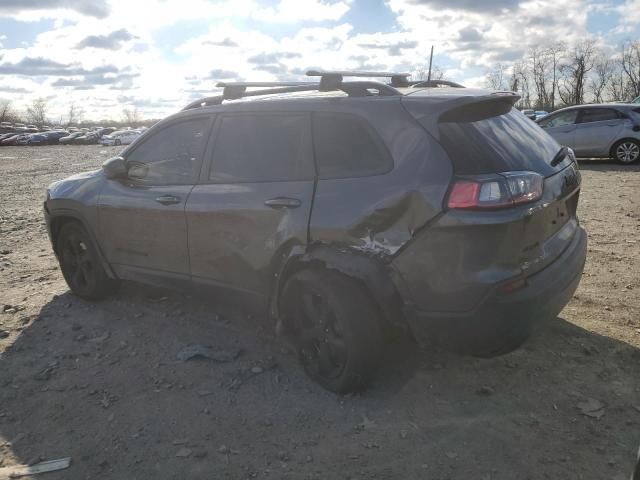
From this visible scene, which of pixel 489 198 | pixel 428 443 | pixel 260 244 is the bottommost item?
pixel 428 443

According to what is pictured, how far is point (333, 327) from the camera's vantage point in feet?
10.9

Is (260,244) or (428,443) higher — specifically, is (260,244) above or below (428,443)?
above

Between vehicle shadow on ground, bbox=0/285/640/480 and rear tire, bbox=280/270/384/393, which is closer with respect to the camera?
vehicle shadow on ground, bbox=0/285/640/480

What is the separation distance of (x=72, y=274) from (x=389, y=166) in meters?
3.38

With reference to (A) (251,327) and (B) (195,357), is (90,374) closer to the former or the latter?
(B) (195,357)

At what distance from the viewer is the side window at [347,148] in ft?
10.2

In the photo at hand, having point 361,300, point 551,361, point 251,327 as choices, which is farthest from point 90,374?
point 551,361

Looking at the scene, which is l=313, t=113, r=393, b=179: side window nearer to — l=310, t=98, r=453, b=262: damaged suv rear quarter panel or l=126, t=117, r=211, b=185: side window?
l=310, t=98, r=453, b=262: damaged suv rear quarter panel

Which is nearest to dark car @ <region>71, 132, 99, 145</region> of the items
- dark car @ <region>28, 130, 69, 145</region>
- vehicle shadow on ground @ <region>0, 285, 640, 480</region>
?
dark car @ <region>28, 130, 69, 145</region>

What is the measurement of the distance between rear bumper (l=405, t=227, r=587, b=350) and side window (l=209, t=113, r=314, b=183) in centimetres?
113

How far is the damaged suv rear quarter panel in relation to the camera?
2.88 m

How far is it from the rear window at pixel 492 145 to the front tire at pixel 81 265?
3.22 meters

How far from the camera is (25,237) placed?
25.5 ft

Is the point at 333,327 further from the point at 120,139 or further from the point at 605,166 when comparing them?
the point at 120,139
